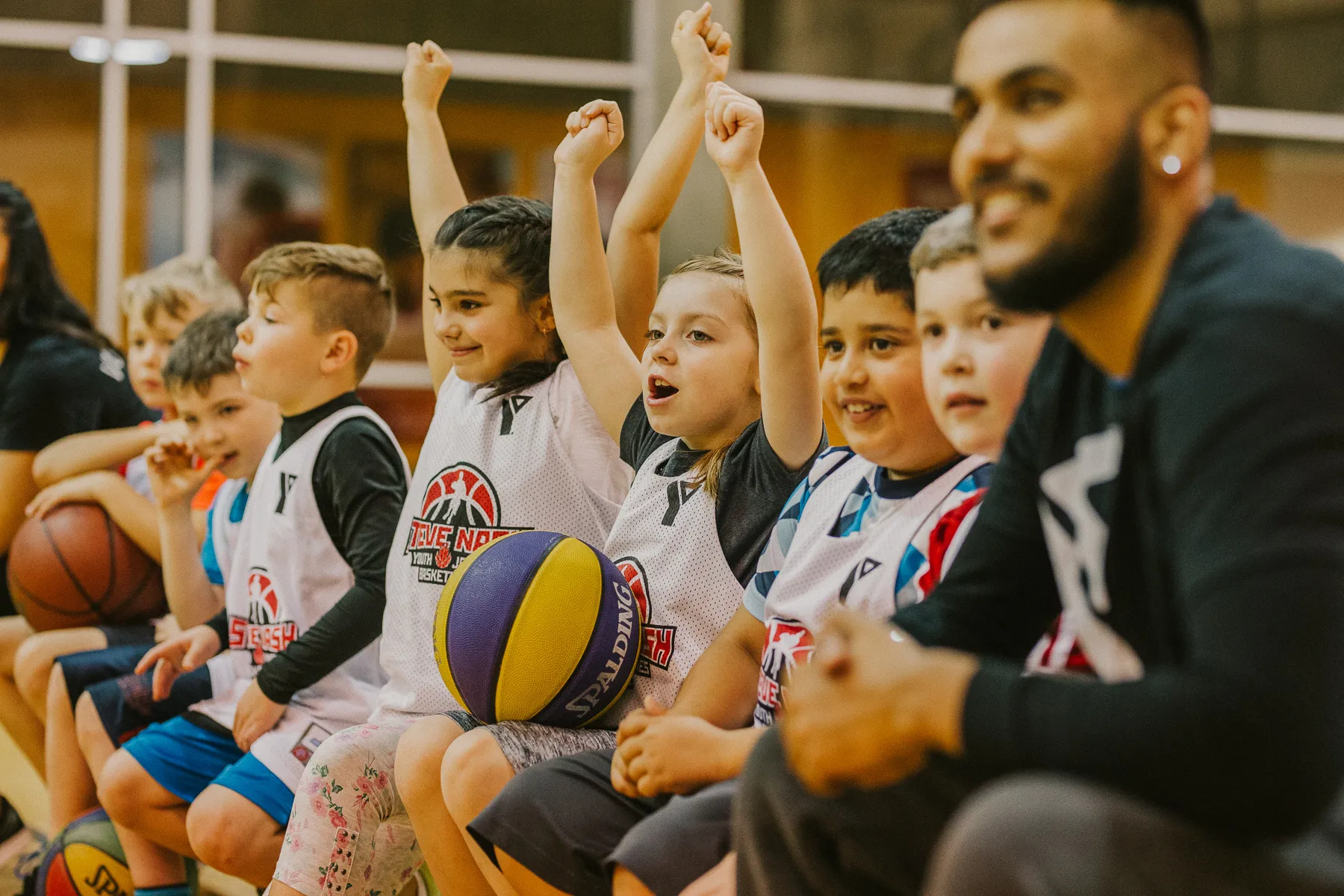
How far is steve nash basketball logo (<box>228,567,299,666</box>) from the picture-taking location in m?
2.78

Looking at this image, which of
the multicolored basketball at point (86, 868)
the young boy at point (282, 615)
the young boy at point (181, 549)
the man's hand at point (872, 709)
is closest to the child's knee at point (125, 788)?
the young boy at point (282, 615)

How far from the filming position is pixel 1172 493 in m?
1.05

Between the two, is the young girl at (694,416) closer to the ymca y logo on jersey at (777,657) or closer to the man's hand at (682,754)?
the man's hand at (682,754)

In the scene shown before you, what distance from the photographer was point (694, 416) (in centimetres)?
227

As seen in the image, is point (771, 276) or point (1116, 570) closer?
point (1116, 570)

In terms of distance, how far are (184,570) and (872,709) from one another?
2.43 meters

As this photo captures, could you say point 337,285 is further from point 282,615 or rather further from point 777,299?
point 777,299

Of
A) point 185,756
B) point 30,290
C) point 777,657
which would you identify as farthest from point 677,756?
point 30,290

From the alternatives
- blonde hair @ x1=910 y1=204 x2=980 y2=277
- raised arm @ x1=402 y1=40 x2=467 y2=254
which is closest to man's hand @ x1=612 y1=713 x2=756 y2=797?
blonde hair @ x1=910 y1=204 x2=980 y2=277

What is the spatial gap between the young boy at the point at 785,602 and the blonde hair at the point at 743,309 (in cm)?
A: 23

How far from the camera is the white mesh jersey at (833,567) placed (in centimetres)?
178

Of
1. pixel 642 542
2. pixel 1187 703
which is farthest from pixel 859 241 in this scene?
pixel 1187 703

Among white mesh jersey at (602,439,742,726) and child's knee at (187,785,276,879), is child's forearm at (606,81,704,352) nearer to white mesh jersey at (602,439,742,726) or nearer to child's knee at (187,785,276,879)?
white mesh jersey at (602,439,742,726)

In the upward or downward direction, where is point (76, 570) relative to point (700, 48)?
downward
